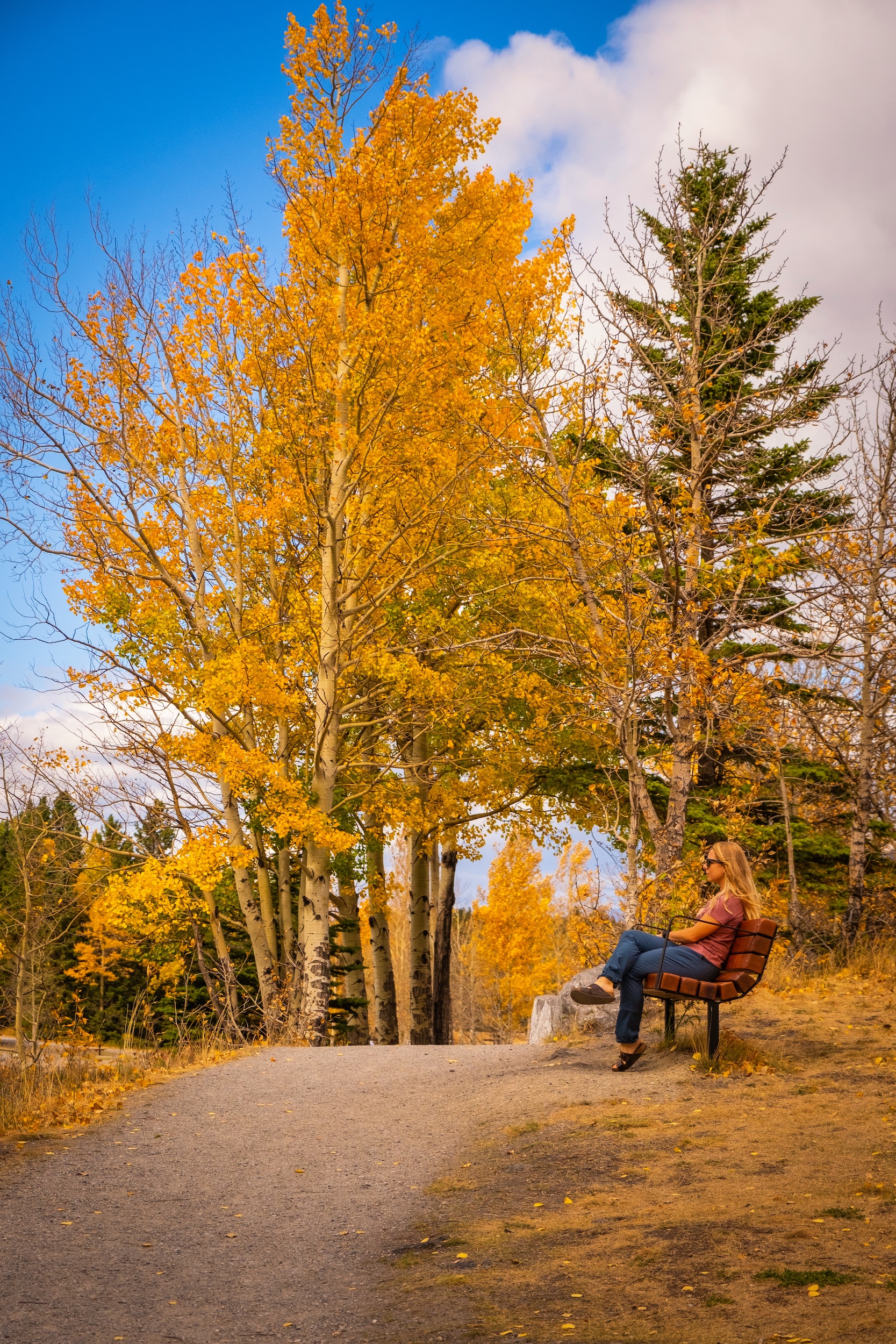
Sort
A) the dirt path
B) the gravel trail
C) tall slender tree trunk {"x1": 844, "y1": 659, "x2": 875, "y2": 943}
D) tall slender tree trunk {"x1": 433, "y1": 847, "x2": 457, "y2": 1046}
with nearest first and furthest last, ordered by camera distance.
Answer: the dirt path, the gravel trail, tall slender tree trunk {"x1": 844, "y1": 659, "x2": 875, "y2": 943}, tall slender tree trunk {"x1": 433, "y1": 847, "x2": 457, "y2": 1046}

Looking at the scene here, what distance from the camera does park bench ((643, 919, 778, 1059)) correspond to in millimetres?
5980

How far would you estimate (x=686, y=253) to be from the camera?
920 centimetres

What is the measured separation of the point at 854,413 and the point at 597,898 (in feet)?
21.5

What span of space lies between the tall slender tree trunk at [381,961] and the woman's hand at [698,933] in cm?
936

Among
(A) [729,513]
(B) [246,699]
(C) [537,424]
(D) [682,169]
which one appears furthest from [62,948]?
(D) [682,169]

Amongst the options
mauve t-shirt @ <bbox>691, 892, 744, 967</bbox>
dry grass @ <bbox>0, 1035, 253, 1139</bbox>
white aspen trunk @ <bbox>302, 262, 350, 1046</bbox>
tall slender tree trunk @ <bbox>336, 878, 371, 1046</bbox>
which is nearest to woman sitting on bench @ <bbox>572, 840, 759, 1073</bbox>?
mauve t-shirt @ <bbox>691, 892, 744, 967</bbox>

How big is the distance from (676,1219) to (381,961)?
12507mm

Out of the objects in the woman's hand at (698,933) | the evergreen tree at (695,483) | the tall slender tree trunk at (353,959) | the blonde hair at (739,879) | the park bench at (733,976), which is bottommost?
the tall slender tree trunk at (353,959)

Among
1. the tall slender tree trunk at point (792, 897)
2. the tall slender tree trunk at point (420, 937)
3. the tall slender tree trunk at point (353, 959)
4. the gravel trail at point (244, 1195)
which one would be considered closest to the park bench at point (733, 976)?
the gravel trail at point (244, 1195)

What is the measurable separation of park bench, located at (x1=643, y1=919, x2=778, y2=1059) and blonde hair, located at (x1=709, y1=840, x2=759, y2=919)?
113 millimetres

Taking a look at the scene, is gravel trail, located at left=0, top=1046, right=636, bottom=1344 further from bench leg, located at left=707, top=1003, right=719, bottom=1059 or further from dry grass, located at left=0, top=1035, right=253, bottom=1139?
bench leg, located at left=707, top=1003, right=719, bottom=1059

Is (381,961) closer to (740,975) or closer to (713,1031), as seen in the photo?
(713,1031)

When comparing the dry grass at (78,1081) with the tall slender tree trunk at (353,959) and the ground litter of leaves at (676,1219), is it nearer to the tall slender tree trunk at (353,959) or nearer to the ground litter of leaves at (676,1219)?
the ground litter of leaves at (676,1219)

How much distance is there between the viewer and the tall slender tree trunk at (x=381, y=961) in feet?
51.0
